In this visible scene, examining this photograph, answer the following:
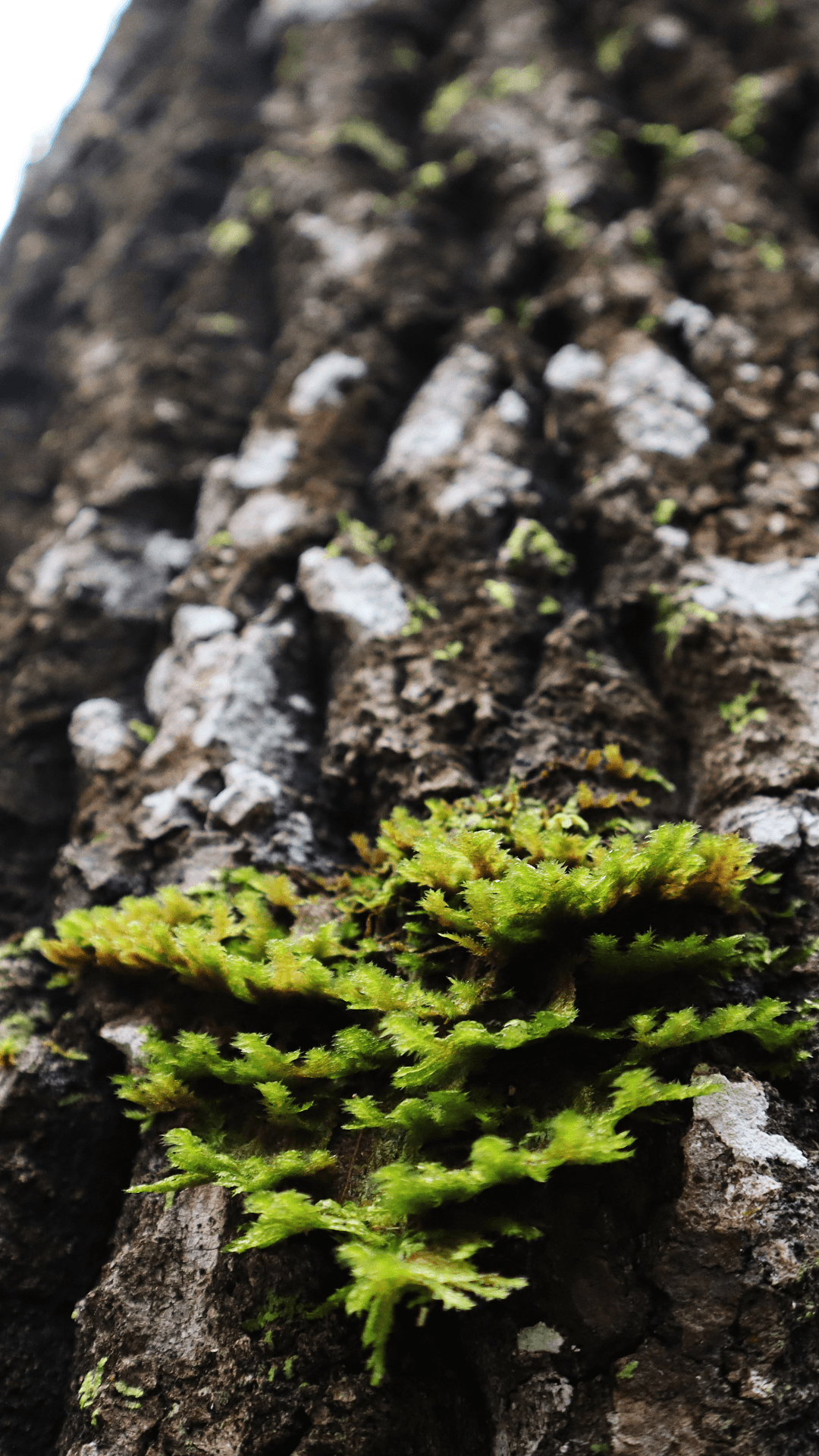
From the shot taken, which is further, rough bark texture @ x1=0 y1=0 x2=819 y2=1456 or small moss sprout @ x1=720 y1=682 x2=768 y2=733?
small moss sprout @ x1=720 y1=682 x2=768 y2=733

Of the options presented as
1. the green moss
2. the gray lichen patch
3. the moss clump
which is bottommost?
Answer: the moss clump

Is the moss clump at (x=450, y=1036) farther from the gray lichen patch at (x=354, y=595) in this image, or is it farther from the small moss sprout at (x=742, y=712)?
the gray lichen patch at (x=354, y=595)

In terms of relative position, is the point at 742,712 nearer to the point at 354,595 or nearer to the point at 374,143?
the point at 354,595

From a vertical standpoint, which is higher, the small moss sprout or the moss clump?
the small moss sprout

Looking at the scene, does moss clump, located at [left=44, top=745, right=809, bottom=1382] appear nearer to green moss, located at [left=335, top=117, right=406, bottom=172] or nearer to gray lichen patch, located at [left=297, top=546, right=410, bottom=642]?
gray lichen patch, located at [left=297, top=546, right=410, bottom=642]

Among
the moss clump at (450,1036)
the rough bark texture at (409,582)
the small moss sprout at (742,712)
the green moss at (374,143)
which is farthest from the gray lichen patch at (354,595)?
the green moss at (374,143)

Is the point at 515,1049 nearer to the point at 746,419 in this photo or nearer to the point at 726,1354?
the point at 726,1354

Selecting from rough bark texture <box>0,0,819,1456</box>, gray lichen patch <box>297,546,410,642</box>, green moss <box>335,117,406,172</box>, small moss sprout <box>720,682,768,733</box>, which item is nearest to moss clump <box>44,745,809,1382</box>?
rough bark texture <box>0,0,819,1456</box>
